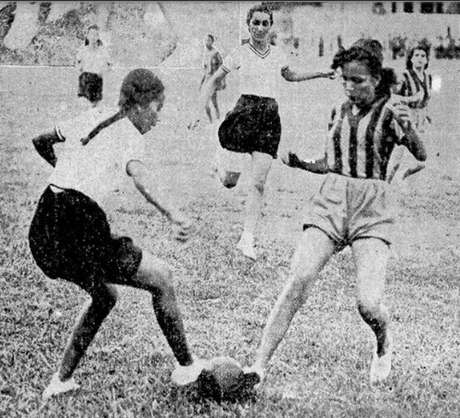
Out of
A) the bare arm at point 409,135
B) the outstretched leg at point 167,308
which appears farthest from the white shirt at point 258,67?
the outstretched leg at point 167,308

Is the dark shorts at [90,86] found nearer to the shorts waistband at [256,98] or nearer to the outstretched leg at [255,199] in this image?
the shorts waistband at [256,98]

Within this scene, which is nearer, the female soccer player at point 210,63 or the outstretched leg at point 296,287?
the outstretched leg at point 296,287

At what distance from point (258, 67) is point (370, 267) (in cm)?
122

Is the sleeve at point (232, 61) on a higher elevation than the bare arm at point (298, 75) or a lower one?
higher

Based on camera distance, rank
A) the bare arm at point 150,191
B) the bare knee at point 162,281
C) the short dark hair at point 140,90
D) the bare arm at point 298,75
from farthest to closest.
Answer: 1. the bare arm at point 298,75
2. the short dark hair at point 140,90
3. the bare knee at point 162,281
4. the bare arm at point 150,191

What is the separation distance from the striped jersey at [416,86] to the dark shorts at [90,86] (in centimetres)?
148

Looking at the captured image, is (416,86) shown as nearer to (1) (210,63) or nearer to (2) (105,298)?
(1) (210,63)

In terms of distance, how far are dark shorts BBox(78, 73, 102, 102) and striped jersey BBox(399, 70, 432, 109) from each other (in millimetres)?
1481

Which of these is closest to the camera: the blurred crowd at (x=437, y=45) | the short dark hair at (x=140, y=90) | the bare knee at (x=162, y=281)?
the bare knee at (x=162, y=281)

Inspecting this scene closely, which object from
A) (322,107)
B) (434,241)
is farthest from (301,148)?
(434,241)

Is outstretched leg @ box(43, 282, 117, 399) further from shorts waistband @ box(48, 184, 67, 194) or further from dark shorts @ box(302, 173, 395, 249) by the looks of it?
dark shorts @ box(302, 173, 395, 249)

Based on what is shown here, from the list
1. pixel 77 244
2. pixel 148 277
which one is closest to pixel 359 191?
pixel 148 277

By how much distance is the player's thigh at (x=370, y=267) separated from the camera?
347cm

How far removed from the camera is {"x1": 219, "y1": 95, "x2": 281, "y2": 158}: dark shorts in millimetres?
4047
